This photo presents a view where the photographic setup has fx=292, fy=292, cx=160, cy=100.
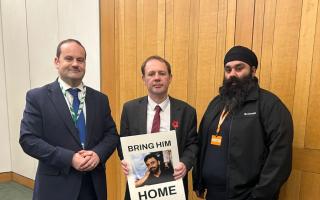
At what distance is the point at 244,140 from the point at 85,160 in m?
1.02

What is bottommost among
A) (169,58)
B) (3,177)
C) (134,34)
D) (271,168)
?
(3,177)

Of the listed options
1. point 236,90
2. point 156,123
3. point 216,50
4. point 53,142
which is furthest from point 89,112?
point 216,50

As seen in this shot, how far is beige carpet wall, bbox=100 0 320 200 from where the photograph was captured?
2229mm

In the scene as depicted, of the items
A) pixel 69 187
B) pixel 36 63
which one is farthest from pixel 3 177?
pixel 69 187

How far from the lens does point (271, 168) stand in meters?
1.83

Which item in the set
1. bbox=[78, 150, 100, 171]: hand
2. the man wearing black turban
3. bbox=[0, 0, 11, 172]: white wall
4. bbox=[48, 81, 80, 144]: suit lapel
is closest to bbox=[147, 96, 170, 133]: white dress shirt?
the man wearing black turban

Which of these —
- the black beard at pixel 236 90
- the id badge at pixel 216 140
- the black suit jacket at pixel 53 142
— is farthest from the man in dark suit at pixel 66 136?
the black beard at pixel 236 90

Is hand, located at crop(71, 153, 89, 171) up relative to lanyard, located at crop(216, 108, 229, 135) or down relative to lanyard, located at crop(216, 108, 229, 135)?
down

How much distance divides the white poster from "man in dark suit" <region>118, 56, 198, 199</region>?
0.19 m

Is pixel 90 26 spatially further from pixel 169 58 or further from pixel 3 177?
pixel 3 177

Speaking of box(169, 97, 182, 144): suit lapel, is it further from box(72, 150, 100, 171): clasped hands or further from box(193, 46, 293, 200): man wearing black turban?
box(72, 150, 100, 171): clasped hands

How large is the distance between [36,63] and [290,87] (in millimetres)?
3589

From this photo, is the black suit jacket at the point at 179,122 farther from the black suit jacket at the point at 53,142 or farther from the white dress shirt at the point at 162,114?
the black suit jacket at the point at 53,142

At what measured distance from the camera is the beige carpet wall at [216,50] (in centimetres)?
223
